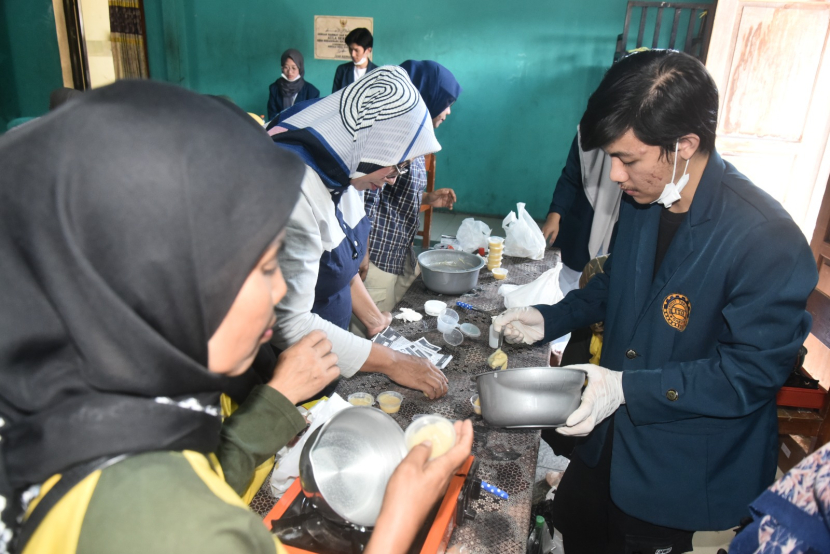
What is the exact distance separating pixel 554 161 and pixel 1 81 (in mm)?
6754

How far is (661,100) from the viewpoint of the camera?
127 cm

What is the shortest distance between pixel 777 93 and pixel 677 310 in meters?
3.86

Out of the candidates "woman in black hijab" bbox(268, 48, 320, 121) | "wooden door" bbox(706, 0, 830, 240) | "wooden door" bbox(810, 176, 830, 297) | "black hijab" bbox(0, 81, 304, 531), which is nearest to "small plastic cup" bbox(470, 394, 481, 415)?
"black hijab" bbox(0, 81, 304, 531)

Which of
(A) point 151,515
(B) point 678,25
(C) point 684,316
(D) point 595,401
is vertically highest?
(B) point 678,25

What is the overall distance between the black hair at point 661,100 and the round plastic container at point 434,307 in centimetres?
116

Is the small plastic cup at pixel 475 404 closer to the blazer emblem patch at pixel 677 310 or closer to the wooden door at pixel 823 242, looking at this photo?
the blazer emblem patch at pixel 677 310

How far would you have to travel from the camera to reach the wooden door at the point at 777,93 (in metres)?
3.93

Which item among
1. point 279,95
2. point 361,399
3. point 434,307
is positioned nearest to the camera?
point 361,399

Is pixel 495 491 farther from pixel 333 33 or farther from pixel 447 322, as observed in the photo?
pixel 333 33

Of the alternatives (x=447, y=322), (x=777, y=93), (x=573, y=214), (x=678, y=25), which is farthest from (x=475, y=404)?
(x=678, y=25)

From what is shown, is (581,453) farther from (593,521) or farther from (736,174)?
(736,174)

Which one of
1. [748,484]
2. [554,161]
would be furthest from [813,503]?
[554,161]

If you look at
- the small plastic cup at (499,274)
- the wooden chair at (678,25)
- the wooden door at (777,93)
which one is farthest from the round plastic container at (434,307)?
the wooden chair at (678,25)

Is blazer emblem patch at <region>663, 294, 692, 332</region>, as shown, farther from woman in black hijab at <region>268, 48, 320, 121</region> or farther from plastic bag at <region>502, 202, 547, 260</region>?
woman in black hijab at <region>268, 48, 320, 121</region>
